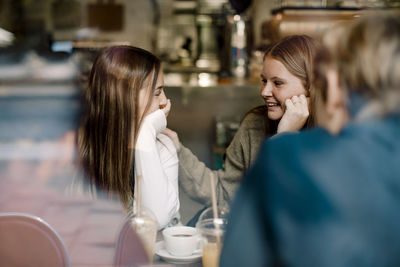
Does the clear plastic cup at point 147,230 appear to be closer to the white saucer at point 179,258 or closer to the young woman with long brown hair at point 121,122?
the white saucer at point 179,258

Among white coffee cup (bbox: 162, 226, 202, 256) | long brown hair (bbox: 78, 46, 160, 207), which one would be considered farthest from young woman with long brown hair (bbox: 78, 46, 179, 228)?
white coffee cup (bbox: 162, 226, 202, 256)

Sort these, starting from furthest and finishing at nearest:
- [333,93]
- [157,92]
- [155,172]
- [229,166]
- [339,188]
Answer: [229,166] < [157,92] < [155,172] < [333,93] < [339,188]

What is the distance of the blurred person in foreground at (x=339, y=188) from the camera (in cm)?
66

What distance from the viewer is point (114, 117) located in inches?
63.3

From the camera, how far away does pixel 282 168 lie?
2.19 ft

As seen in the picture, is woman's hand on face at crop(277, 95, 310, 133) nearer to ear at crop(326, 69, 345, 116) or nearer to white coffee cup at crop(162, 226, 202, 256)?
white coffee cup at crop(162, 226, 202, 256)

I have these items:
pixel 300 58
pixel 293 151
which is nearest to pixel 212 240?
pixel 293 151

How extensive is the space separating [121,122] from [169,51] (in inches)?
151

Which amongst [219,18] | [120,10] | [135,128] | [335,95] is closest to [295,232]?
[335,95]

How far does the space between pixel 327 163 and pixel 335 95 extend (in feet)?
0.51

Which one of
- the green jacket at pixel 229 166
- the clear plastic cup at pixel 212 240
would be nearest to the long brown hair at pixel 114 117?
the green jacket at pixel 229 166

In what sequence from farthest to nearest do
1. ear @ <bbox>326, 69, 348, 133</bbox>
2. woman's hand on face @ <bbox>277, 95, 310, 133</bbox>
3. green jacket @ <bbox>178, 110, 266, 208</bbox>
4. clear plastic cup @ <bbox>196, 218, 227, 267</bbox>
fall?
green jacket @ <bbox>178, 110, 266, 208</bbox> < woman's hand on face @ <bbox>277, 95, 310, 133</bbox> < clear plastic cup @ <bbox>196, 218, 227, 267</bbox> < ear @ <bbox>326, 69, 348, 133</bbox>

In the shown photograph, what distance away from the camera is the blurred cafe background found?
298 centimetres

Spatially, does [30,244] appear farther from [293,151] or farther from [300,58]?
[300,58]
